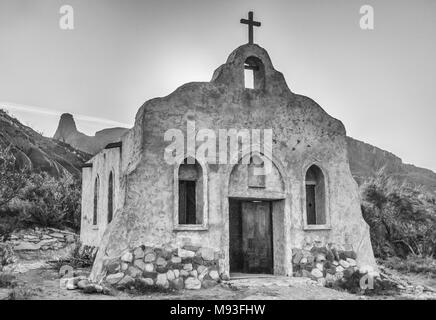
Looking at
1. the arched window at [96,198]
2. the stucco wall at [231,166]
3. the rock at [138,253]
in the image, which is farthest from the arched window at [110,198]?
the rock at [138,253]

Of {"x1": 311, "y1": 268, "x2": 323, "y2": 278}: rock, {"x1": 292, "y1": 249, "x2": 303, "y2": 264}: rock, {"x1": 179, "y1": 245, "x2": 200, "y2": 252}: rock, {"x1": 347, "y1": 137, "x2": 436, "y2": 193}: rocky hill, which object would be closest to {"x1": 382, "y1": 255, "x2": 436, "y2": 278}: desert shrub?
{"x1": 311, "y1": 268, "x2": 323, "y2": 278}: rock

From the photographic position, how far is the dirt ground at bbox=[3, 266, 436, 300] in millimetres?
9094

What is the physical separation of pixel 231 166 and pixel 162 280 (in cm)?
309

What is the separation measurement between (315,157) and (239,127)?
88.3 inches

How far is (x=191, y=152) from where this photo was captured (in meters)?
10.9

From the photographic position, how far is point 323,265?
456 inches

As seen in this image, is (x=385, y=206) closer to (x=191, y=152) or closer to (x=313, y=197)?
(x=313, y=197)

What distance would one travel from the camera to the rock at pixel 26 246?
1653 cm

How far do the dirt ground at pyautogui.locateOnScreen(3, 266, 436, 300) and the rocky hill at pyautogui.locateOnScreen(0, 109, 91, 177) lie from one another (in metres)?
17.1

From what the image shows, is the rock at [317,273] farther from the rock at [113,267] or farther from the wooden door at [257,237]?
the rock at [113,267]

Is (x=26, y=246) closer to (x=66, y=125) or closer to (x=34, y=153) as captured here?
(x=34, y=153)

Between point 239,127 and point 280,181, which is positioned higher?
point 239,127

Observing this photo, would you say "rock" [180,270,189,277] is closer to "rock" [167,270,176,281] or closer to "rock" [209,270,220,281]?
"rock" [167,270,176,281]

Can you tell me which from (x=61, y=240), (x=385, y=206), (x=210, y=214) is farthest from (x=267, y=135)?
(x=61, y=240)
